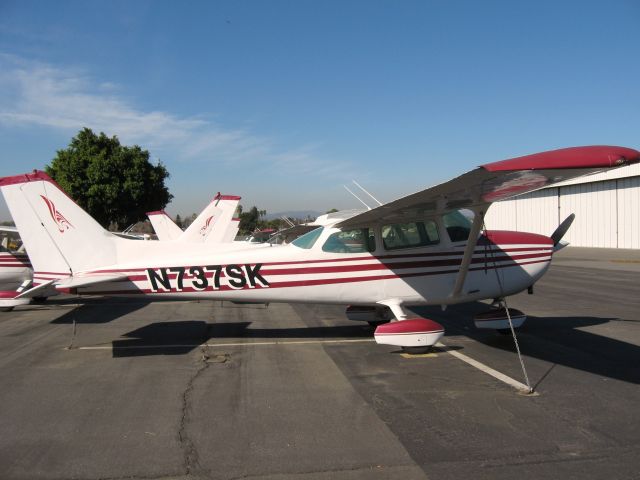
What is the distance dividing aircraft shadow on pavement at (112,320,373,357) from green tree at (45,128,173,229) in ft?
85.8

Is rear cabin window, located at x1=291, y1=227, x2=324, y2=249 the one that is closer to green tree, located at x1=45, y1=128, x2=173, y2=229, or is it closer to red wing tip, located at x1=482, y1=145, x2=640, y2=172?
red wing tip, located at x1=482, y1=145, x2=640, y2=172

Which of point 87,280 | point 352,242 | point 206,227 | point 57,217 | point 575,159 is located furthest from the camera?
point 206,227

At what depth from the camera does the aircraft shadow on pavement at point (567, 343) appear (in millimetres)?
5945

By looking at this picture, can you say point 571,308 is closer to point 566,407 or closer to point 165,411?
point 566,407

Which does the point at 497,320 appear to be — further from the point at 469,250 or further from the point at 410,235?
the point at 410,235

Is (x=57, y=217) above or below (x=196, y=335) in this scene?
above

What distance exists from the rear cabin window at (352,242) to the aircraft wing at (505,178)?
333 mm

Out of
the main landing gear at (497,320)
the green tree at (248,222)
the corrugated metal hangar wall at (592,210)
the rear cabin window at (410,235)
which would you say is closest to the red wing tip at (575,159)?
the rear cabin window at (410,235)

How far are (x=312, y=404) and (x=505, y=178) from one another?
10.1 ft

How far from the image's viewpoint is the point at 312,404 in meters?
4.77

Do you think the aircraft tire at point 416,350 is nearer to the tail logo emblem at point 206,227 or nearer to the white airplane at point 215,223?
the white airplane at point 215,223

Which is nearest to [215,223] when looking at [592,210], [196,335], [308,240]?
[196,335]

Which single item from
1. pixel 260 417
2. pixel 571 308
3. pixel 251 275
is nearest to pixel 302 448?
pixel 260 417

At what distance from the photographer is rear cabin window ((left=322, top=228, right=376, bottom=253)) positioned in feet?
23.9
